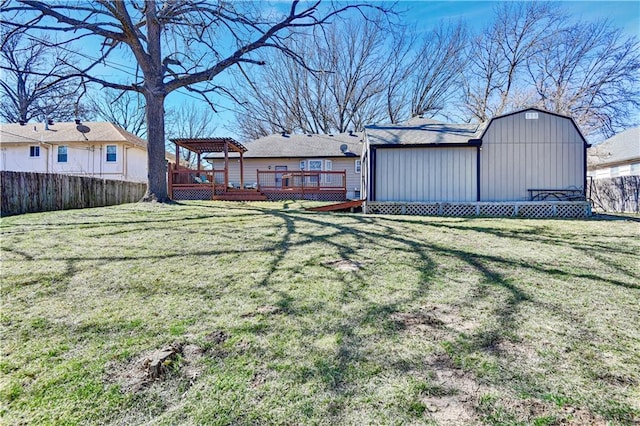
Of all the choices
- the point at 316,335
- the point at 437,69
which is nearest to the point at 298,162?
the point at 437,69

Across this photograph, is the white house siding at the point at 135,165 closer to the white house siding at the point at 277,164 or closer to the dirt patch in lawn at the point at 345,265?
the white house siding at the point at 277,164

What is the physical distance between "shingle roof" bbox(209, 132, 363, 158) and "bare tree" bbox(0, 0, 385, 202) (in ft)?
21.5

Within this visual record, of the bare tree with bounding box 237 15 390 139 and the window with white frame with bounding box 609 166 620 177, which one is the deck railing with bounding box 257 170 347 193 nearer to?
the bare tree with bounding box 237 15 390 139

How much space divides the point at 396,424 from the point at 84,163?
25034 millimetres

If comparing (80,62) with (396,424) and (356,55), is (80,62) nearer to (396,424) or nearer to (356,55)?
(396,424)

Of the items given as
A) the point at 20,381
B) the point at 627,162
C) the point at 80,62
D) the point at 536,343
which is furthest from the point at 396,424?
the point at 627,162

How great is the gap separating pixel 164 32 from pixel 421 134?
9684 mm

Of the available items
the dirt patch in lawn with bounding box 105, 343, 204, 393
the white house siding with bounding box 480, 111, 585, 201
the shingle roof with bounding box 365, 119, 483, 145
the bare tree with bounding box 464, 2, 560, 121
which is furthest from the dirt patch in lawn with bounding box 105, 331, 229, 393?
the bare tree with bounding box 464, 2, 560, 121

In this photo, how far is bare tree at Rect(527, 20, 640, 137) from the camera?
55.6 feet

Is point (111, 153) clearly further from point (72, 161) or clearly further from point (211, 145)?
point (211, 145)

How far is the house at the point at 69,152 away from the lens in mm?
20125

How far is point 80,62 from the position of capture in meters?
11.5

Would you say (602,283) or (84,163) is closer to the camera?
(602,283)

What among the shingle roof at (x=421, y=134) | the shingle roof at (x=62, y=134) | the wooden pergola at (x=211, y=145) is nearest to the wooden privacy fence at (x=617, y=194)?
the shingle roof at (x=421, y=134)
